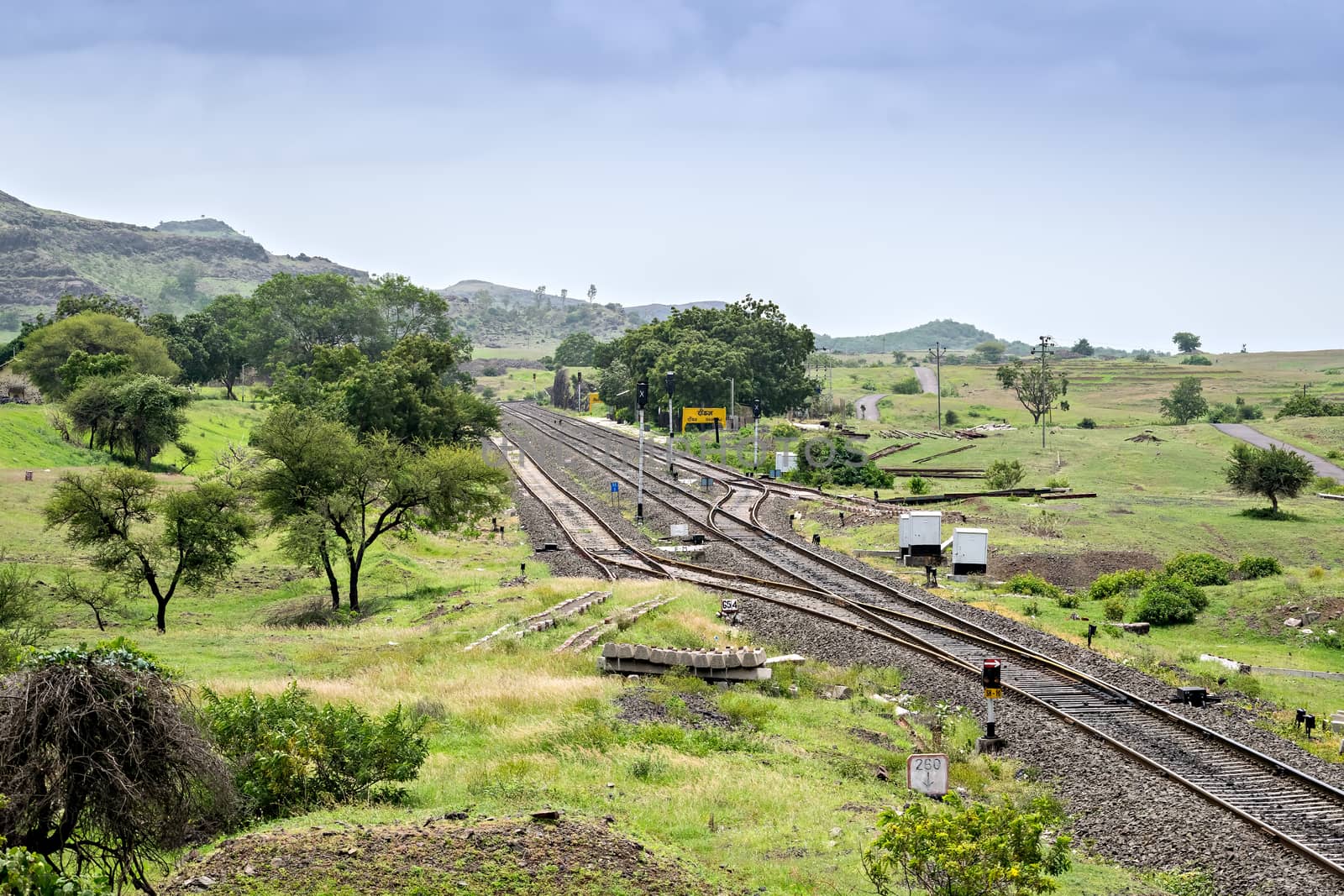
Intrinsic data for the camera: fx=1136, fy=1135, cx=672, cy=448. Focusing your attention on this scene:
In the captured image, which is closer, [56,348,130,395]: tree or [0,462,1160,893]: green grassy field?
[0,462,1160,893]: green grassy field

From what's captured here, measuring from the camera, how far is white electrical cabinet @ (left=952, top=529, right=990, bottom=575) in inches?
1634

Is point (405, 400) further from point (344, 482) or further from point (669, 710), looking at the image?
point (669, 710)

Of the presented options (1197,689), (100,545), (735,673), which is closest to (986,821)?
(735,673)

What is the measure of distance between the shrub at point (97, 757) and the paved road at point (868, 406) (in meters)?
120

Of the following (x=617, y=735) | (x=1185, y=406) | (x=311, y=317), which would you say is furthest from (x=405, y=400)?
(x=1185, y=406)

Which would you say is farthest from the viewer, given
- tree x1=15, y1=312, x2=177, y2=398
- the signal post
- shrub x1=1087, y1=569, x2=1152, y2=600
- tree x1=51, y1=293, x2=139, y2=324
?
tree x1=51, y1=293, x2=139, y2=324

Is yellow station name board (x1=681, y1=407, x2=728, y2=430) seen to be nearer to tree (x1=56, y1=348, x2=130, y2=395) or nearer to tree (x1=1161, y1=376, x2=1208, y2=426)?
tree (x1=56, y1=348, x2=130, y2=395)

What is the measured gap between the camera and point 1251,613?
1393 inches

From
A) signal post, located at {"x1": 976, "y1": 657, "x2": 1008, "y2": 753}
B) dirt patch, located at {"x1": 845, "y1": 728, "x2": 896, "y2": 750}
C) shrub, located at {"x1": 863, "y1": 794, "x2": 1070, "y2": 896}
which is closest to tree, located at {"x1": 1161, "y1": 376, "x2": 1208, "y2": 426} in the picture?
signal post, located at {"x1": 976, "y1": 657, "x2": 1008, "y2": 753}

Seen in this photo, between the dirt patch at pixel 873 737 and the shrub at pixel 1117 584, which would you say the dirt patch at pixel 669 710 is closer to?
the dirt patch at pixel 873 737

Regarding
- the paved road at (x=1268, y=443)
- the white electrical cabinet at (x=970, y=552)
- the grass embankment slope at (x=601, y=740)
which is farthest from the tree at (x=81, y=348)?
the paved road at (x=1268, y=443)

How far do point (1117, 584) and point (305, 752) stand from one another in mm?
31542

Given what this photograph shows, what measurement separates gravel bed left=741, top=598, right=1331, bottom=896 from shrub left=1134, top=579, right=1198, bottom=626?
43.8 ft

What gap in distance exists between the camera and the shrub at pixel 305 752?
587 inches
